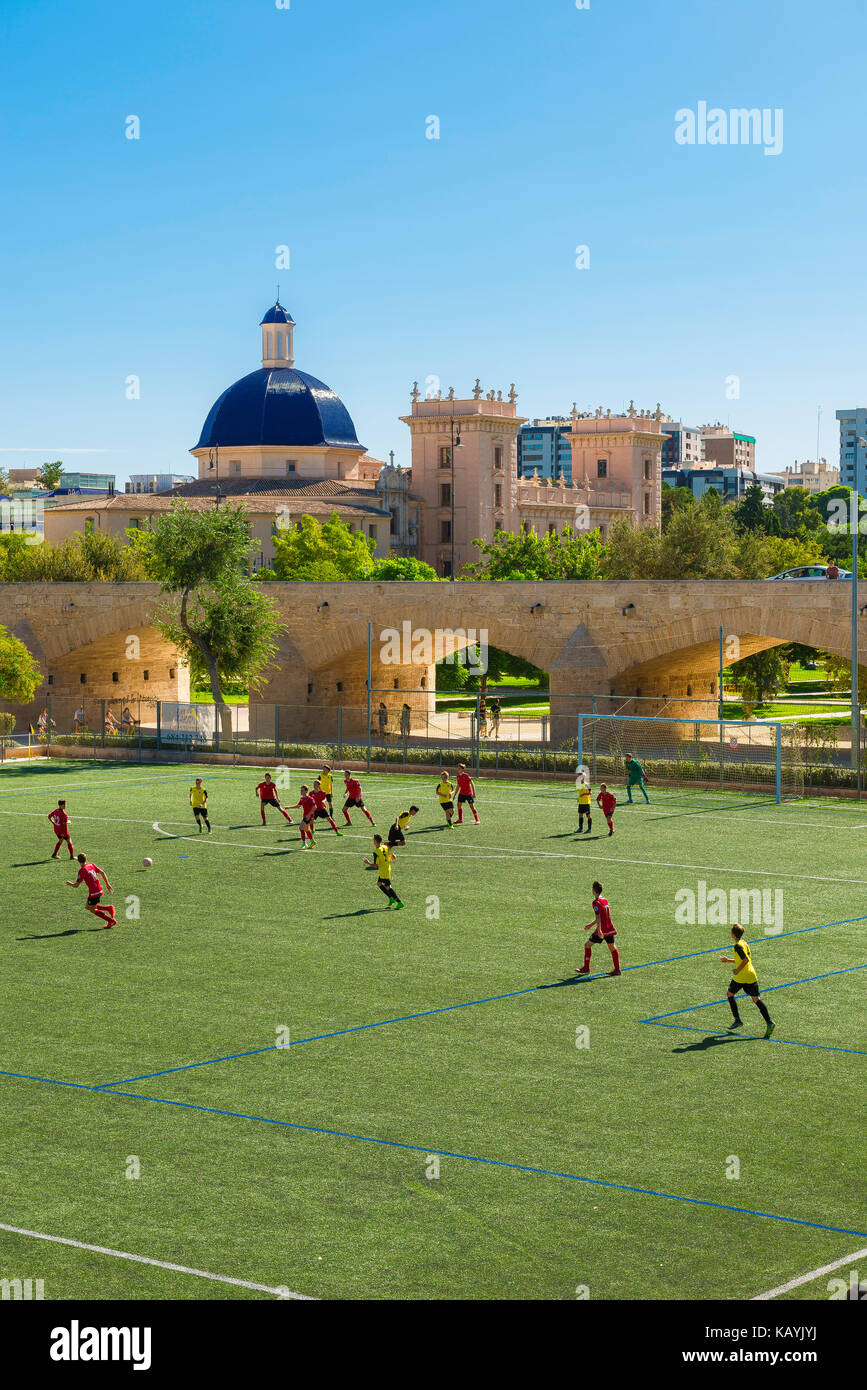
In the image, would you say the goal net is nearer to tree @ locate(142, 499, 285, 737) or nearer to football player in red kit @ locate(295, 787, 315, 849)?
football player in red kit @ locate(295, 787, 315, 849)

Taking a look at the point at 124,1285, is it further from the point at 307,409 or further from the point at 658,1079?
the point at 307,409

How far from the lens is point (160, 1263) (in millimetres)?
11695

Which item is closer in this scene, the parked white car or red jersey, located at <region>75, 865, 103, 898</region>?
red jersey, located at <region>75, 865, 103, 898</region>

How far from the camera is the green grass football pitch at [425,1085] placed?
1192cm

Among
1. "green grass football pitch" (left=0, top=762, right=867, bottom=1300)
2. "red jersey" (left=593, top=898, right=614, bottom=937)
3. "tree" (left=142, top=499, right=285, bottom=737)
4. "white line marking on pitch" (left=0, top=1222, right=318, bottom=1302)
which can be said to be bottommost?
"white line marking on pitch" (left=0, top=1222, right=318, bottom=1302)

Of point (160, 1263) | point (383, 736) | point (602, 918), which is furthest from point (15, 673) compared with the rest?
point (160, 1263)

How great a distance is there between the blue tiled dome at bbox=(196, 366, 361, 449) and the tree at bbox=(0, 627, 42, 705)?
219 feet

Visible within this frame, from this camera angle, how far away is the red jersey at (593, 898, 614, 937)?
20533 mm

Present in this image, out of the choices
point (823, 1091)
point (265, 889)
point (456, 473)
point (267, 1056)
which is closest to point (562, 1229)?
point (823, 1091)

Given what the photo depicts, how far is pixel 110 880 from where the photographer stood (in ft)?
94.2

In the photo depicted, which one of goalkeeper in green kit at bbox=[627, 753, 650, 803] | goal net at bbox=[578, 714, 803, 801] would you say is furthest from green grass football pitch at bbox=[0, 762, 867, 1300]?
goal net at bbox=[578, 714, 803, 801]

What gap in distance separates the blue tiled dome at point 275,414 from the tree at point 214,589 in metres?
67.8

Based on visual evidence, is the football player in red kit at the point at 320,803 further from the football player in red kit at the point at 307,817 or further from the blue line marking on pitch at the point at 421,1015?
the blue line marking on pitch at the point at 421,1015

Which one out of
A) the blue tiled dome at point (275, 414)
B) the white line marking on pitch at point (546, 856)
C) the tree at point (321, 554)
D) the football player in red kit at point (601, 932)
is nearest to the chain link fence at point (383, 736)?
the white line marking on pitch at point (546, 856)
